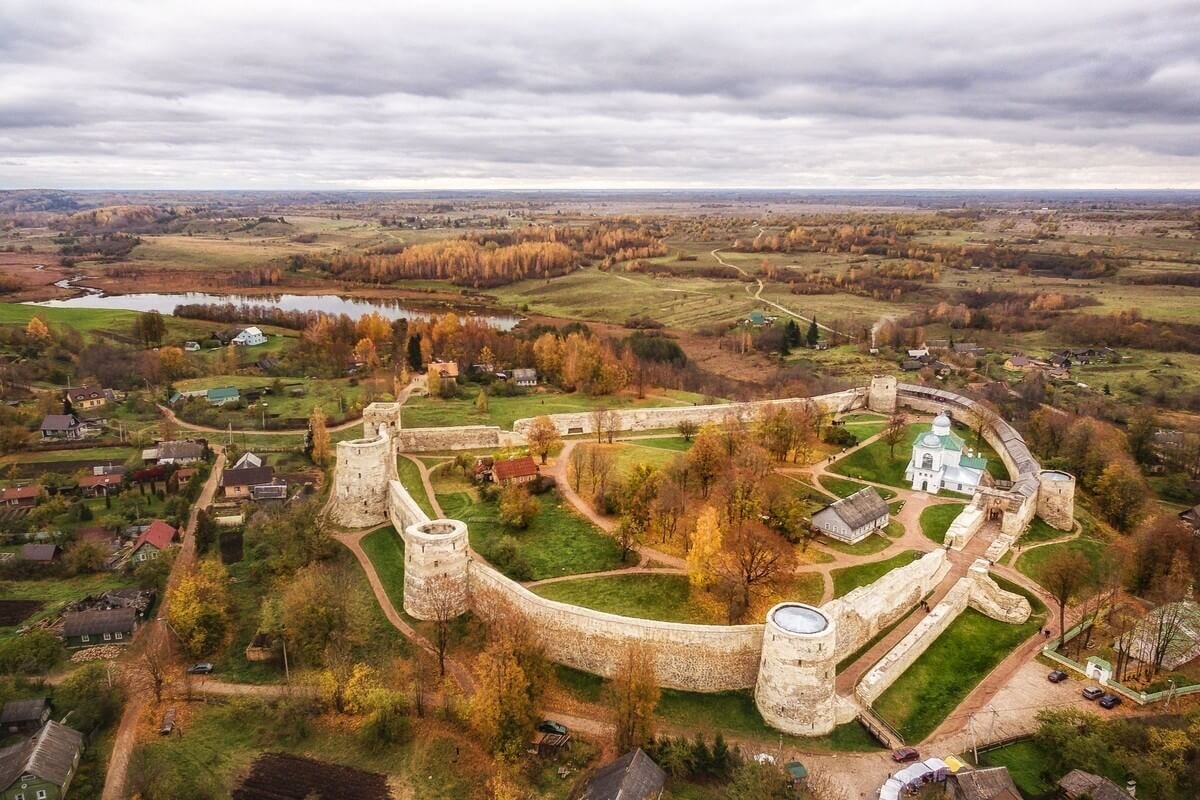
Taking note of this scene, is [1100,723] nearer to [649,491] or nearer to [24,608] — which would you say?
[649,491]

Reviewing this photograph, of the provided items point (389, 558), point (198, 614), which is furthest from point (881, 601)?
point (198, 614)

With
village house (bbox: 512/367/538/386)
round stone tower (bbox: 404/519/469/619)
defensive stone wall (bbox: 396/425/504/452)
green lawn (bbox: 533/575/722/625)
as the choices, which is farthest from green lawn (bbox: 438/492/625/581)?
village house (bbox: 512/367/538/386)

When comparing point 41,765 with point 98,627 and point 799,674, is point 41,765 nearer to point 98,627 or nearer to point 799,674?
point 98,627

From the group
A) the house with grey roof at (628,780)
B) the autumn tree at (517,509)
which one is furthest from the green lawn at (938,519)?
the house with grey roof at (628,780)

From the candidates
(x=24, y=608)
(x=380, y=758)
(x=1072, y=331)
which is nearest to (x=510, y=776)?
(x=380, y=758)

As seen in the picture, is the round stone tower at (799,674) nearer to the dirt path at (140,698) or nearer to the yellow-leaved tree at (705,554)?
the yellow-leaved tree at (705,554)
